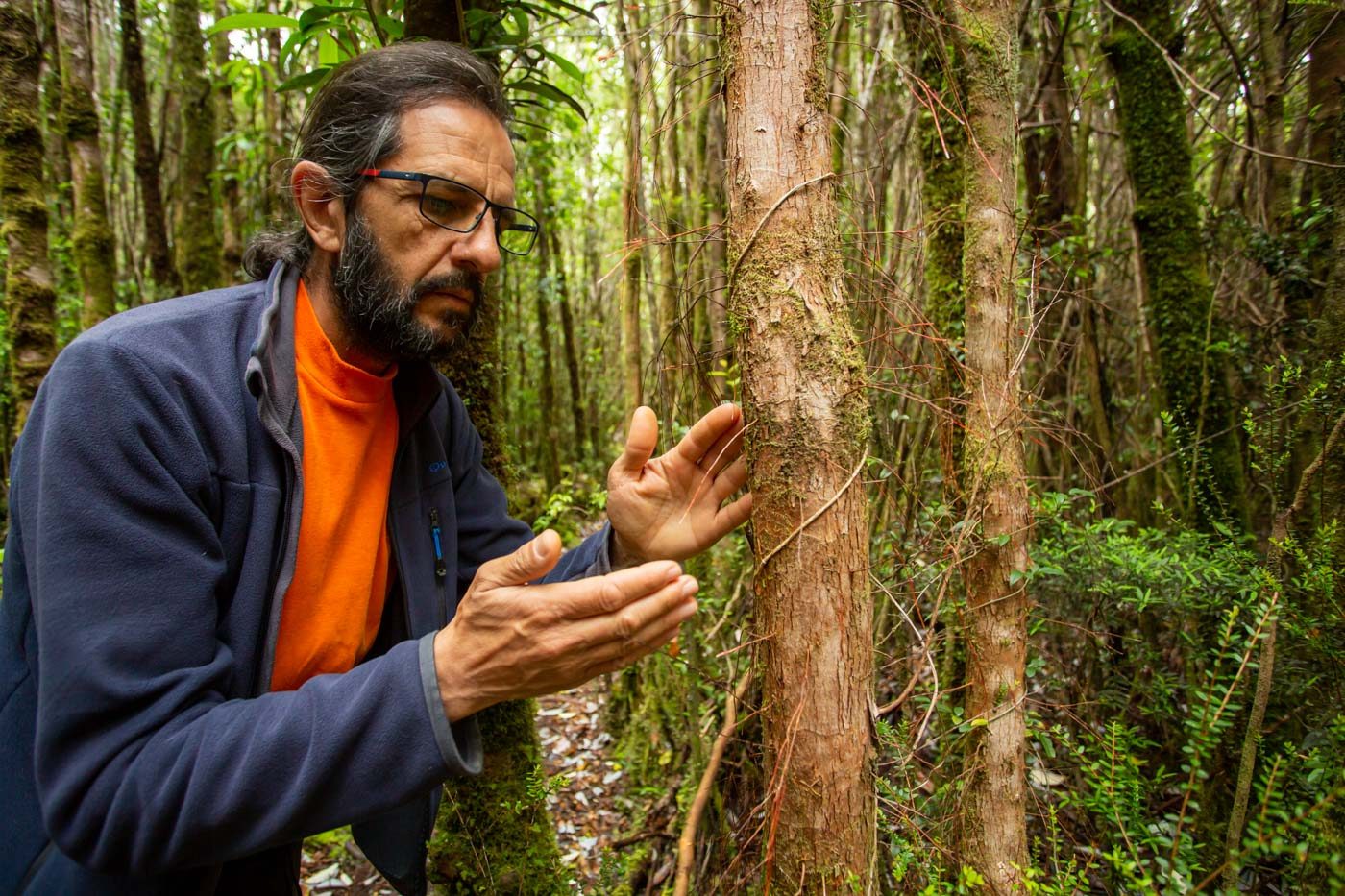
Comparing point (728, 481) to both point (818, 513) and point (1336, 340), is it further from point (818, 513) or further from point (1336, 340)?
point (1336, 340)

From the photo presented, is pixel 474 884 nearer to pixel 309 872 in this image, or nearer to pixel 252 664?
pixel 252 664

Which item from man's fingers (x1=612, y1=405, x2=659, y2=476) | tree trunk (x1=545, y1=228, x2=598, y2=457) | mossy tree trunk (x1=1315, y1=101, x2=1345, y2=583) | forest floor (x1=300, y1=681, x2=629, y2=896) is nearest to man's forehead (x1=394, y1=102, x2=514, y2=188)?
man's fingers (x1=612, y1=405, x2=659, y2=476)

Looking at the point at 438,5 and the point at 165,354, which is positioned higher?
the point at 438,5

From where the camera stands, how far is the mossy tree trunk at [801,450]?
140 cm

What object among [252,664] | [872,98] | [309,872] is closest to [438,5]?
[252,664]

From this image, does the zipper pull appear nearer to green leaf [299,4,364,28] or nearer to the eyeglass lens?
the eyeglass lens

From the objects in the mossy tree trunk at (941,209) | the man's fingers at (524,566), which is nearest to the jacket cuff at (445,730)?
the man's fingers at (524,566)

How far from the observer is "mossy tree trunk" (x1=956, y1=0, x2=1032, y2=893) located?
2.03 metres

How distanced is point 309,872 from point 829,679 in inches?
129

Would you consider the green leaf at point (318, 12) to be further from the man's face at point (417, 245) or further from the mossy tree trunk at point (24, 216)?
the mossy tree trunk at point (24, 216)

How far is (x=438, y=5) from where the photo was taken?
2.38 m

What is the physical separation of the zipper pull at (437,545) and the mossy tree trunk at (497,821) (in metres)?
0.69

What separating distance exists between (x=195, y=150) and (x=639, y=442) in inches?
253

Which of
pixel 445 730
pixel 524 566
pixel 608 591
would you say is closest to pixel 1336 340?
pixel 608 591
